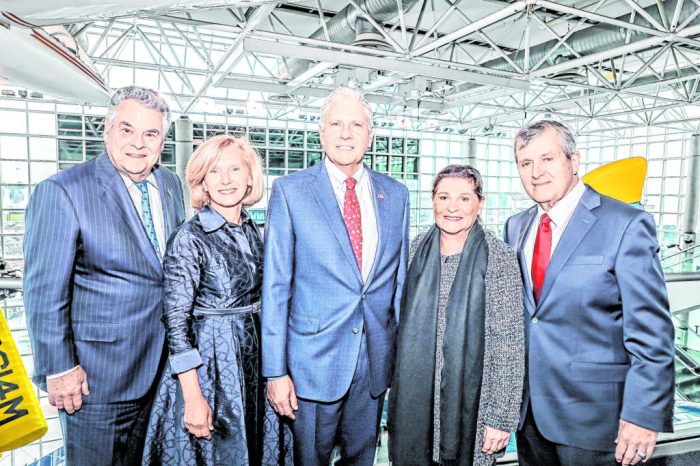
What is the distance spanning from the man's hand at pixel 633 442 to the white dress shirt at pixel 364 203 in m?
1.04

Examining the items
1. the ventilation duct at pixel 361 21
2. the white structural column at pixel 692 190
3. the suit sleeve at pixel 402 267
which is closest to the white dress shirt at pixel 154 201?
the suit sleeve at pixel 402 267

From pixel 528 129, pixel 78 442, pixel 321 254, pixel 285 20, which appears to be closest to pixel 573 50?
pixel 285 20

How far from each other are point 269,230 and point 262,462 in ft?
2.96

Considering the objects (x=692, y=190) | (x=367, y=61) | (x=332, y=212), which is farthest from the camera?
(x=692, y=190)

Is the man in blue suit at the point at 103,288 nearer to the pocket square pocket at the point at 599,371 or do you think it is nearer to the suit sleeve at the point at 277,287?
the suit sleeve at the point at 277,287

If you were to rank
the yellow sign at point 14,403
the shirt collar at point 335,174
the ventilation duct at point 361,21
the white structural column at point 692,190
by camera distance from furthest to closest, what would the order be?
the white structural column at point 692,190 → the ventilation duct at point 361,21 → the shirt collar at point 335,174 → the yellow sign at point 14,403

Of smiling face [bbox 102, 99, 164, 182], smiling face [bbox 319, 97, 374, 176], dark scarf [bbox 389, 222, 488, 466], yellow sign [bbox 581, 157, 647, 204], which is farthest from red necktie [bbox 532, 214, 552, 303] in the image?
yellow sign [bbox 581, 157, 647, 204]

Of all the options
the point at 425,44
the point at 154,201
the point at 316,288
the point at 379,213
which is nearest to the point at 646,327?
the point at 379,213

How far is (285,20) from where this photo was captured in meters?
9.15

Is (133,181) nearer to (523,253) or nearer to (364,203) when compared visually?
(364,203)

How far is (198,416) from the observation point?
1.62 metres

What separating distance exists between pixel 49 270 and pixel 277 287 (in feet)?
2.54

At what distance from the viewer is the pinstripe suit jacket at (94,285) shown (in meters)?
1.60

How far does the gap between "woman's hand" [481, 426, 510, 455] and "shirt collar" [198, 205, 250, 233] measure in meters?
1.25
